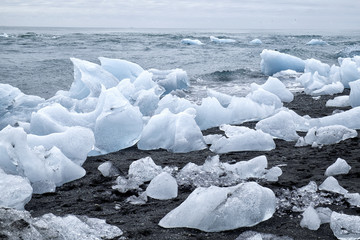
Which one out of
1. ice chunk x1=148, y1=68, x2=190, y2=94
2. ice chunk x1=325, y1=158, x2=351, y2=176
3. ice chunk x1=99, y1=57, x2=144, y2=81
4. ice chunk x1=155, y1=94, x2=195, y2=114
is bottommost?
ice chunk x1=148, y1=68, x2=190, y2=94

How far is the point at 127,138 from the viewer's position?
3660 millimetres

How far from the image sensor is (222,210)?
2.00 m

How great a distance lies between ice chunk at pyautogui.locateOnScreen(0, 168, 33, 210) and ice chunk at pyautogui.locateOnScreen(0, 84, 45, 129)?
8.37 feet

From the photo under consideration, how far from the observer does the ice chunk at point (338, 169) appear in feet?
8.89

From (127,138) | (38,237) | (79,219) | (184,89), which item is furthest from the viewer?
(184,89)

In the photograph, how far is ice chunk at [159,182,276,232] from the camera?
1.99 metres

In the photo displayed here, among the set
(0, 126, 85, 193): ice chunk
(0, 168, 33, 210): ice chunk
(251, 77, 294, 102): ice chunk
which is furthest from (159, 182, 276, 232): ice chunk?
(251, 77, 294, 102): ice chunk

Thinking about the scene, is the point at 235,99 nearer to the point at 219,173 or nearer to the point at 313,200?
the point at 219,173

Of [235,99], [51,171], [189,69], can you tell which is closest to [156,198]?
[51,171]

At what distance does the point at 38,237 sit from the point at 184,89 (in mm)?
6287

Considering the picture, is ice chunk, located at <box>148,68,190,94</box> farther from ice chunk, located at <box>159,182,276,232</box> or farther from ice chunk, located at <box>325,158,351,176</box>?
ice chunk, located at <box>159,182,276,232</box>

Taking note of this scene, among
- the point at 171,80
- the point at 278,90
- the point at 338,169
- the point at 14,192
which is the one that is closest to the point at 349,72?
the point at 278,90

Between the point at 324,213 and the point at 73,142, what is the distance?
1849 mm

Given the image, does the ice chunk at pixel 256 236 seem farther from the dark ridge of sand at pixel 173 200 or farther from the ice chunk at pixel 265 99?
the ice chunk at pixel 265 99
